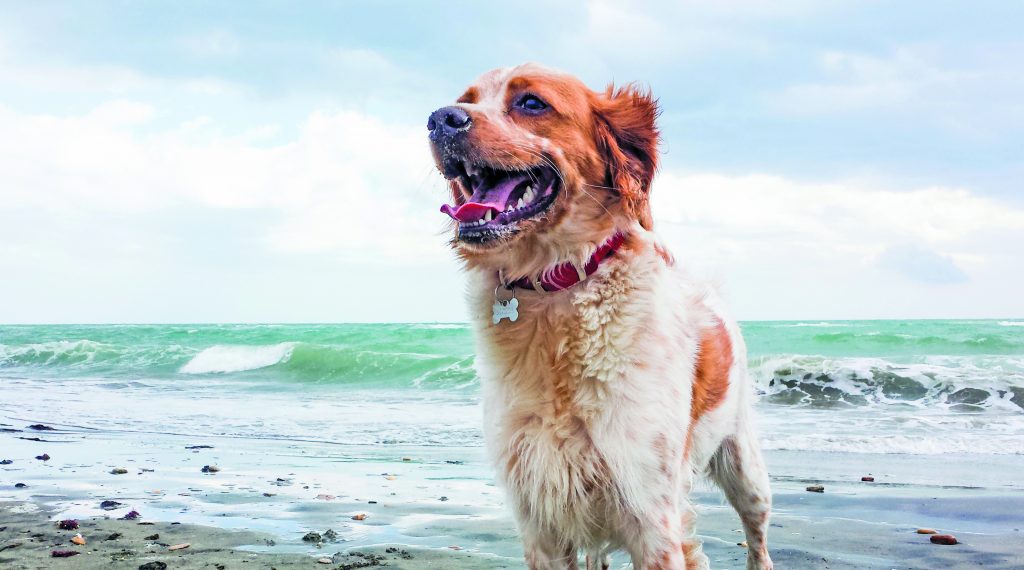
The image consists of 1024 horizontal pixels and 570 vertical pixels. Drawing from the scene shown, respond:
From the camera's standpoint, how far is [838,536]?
5.17 meters

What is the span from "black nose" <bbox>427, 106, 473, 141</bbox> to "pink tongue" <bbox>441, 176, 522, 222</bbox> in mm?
236

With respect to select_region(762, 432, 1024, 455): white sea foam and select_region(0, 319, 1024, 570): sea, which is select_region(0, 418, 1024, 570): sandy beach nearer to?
select_region(0, 319, 1024, 570): sea

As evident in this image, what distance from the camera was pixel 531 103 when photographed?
2.96m

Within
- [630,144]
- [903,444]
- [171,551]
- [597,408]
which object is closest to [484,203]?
[630,144]

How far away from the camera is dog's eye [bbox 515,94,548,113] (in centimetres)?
296

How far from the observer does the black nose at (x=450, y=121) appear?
9.19 feet

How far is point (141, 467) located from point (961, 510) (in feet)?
20.3

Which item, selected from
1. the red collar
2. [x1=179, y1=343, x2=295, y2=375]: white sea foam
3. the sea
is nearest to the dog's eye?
the red collar

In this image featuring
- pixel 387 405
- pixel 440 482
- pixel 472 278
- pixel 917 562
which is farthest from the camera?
pixel 387 405

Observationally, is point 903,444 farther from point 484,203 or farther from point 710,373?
point 484,203

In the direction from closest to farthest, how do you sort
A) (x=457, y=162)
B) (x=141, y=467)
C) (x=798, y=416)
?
(x=457, y=162) → (x=141, y=467) → (x=798, y=416)

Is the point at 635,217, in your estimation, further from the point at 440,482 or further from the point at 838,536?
the point at 440,482

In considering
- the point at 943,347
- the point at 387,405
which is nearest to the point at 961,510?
the point at 387,405

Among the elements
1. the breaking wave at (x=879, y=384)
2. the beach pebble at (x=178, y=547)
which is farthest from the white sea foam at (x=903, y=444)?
the beach pebble at (x=178, y=547)
